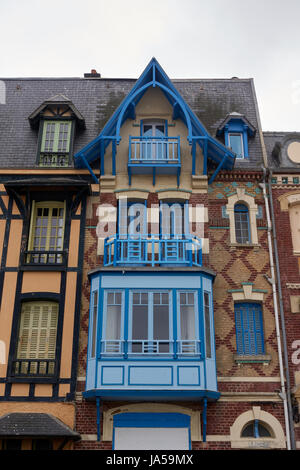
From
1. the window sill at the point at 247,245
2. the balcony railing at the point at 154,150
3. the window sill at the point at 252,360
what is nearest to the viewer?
the window sill at the point at 252,360

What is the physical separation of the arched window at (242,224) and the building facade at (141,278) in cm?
5

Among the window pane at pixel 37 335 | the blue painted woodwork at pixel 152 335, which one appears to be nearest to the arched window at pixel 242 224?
the blue painted woodwork at pixel 152 335

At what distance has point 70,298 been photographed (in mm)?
15570

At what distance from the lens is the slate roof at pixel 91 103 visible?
1816 cm

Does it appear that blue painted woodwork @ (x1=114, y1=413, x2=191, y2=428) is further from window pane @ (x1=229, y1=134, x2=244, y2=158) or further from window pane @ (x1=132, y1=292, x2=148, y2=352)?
window pane @ (x1=229, y1=134, x2=244, y2=158)

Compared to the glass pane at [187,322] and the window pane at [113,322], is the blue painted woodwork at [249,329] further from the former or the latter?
the window pane at [113,322]

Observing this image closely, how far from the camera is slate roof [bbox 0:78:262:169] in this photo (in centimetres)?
1816

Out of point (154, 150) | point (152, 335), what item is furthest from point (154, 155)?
point (152, 335)

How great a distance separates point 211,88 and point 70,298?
34.0 feet

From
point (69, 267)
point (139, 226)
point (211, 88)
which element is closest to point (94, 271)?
point (69, 267)

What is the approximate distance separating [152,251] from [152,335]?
2.59 m

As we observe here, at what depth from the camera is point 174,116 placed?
18109mm

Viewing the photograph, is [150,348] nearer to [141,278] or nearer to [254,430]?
[141,278]

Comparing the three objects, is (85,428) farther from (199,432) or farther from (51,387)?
(199,432)
